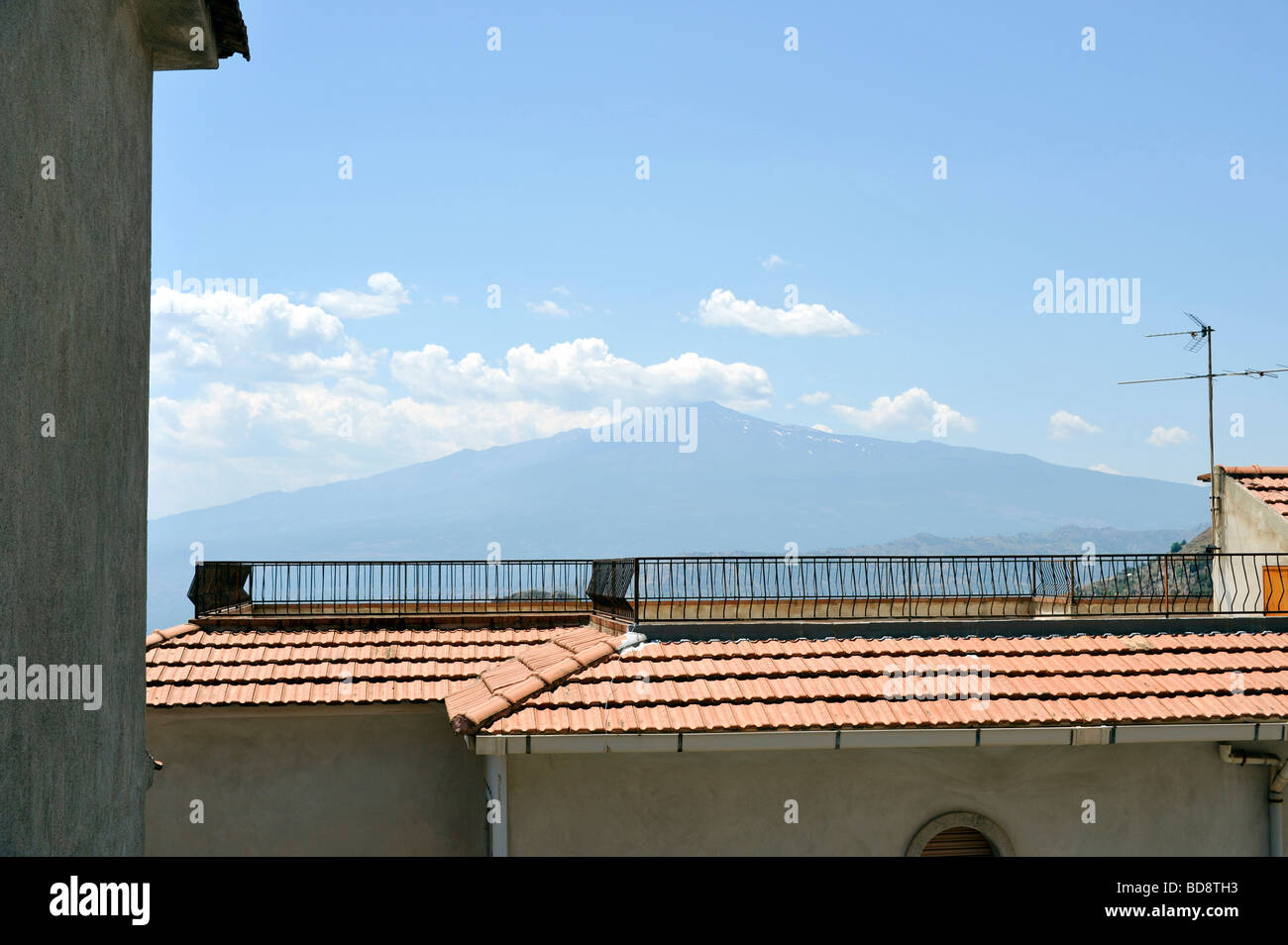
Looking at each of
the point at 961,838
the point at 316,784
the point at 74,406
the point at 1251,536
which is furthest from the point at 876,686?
the point at 1251,536

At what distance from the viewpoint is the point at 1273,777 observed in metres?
12.1

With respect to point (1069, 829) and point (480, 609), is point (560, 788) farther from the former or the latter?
point (480, 609)

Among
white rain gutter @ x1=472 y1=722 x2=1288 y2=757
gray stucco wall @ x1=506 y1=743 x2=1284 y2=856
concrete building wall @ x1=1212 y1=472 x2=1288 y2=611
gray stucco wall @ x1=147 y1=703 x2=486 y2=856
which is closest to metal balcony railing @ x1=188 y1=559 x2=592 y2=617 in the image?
gray stucco wall @ x1=147 y1=703 x2=486 y2=856

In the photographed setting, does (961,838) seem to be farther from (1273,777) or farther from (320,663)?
(320,663)

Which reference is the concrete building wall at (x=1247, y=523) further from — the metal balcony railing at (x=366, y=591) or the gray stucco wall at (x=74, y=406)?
the gray stucco wall at (x=74, y=406)

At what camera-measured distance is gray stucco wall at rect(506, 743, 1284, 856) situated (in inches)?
448

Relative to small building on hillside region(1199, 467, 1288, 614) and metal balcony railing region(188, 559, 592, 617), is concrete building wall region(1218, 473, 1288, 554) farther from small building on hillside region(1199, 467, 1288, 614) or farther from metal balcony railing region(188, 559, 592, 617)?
metal balcony railing region(188, 559, 592, 617)

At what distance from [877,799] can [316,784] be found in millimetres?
7602

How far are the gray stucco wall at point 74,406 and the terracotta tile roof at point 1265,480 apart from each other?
15872 mm

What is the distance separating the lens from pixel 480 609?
725 inches

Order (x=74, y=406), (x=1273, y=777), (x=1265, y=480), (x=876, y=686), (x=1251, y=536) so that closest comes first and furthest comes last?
(x=74, y=406)
(x=876, y=686)
(x=1273, y=777)
(x=1251, y=536)
(x=1265, y=480)

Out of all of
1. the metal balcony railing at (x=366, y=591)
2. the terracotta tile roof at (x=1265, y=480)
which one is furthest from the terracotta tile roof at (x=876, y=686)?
the metal balcony railing at (x=366, y=591)

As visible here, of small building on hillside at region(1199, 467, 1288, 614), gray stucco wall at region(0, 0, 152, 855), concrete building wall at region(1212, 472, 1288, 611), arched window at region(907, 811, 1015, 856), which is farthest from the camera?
concrete building wall at region(1212, 472, 1288, 611)

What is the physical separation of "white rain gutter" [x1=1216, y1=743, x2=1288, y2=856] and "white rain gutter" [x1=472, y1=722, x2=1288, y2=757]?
309 mm
